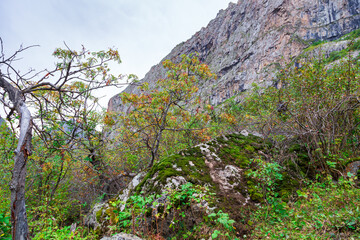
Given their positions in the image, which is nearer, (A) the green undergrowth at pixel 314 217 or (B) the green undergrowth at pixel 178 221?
(A) the green undergrowth at pixel 314 217

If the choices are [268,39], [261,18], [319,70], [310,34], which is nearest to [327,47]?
[310,34]

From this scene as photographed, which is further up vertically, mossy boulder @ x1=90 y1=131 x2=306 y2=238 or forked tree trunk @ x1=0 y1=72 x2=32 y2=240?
forked tree trunk @ x1=0 y1=72 x2=32 y2=240

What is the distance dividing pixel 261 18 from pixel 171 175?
107207 millimetres

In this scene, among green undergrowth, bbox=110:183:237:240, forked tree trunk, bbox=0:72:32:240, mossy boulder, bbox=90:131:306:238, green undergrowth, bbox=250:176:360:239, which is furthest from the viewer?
mossy boulder, bbox=90:131:306:238

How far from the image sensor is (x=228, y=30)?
351 ft

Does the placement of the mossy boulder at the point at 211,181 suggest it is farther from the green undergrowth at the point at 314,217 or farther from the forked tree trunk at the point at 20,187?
the forked tree trunk at the point at 20,187

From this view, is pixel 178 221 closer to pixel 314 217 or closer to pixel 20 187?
pixel 314 217

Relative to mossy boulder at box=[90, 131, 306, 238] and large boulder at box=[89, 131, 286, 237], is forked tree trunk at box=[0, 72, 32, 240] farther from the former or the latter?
mossy boulder at box=[90, 131, 306, 238]

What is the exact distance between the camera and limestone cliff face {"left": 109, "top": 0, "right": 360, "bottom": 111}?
2672 inches

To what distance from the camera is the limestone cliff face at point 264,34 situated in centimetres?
6788

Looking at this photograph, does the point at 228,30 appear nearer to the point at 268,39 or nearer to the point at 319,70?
the point at 268,39

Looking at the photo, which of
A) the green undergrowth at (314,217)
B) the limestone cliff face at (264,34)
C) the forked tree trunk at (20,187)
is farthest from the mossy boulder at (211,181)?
the limestone cliff face at (264,34)

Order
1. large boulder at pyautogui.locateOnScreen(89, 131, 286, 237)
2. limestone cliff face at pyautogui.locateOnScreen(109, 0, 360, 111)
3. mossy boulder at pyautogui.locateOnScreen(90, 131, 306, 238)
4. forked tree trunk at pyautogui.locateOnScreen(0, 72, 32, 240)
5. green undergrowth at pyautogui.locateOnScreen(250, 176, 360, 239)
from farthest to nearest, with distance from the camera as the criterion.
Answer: limestone cliff face at pyautogui.locateOnScreen(109, 0, 360, 111), mossy boulder at pyautogui.locateOnScreen(90, 131, 306, 238), large boulder at pyautogui.locateOnScreen(89, 131, 286, 237), green undergrowth at pyautogui.locateOnScreen(250, 176, 360, 239), forked tree trunk at pyautogui.locateOnScreen(0, 72, 32, 240)

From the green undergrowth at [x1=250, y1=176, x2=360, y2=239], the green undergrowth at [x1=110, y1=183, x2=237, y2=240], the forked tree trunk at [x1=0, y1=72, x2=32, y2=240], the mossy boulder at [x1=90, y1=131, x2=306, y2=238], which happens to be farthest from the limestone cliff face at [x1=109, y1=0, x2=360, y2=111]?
the forked tree trunk at [x1=0, y1=72, x2=32, y2=240]
